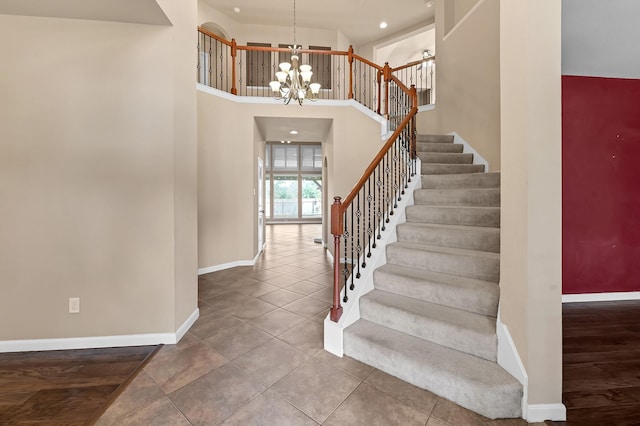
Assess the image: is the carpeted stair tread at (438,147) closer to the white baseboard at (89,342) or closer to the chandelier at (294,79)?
the chandelier at (294,79)

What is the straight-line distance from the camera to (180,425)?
154 centimetres

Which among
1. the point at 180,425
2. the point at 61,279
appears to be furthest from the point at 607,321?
the point at 61,279

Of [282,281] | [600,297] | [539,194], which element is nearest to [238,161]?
[282,281]

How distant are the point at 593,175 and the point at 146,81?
17.3 feet

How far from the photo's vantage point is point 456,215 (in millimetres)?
2822

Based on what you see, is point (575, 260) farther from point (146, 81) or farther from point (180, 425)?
point (146, 81)

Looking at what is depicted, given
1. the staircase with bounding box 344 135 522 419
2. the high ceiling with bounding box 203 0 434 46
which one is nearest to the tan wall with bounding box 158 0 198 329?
the staircase with bounding box 344 135 522 419

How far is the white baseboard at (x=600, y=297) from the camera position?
3.40 m

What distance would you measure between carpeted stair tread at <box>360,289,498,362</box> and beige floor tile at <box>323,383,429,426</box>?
0.54 metres

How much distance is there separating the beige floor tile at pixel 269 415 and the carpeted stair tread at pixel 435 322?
0.98m

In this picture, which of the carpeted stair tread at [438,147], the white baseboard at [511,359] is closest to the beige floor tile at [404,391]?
the white baseboard at [511,359]

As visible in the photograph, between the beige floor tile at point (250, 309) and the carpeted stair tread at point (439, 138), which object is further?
the carpeted stair tread at point (439, 138)

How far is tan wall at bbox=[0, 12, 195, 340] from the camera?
227cm

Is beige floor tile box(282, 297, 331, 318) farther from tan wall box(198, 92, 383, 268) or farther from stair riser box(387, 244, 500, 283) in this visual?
tan wall box(198, 92, 383, 268)
